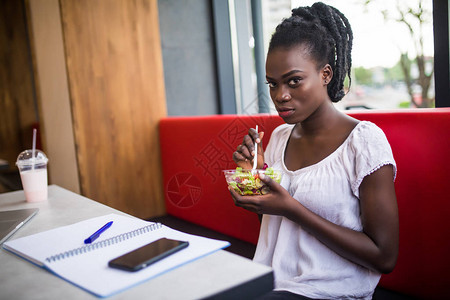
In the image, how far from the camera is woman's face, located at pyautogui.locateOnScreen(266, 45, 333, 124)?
121cm

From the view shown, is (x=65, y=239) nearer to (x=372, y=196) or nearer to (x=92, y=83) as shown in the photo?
(x=372, y=196)

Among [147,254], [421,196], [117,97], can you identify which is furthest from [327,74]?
[117,97]

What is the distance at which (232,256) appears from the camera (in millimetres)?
766

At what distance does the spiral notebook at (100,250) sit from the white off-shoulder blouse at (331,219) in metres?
0.41

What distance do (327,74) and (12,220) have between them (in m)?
1.05

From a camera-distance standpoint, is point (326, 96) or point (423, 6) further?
point (423, 6)

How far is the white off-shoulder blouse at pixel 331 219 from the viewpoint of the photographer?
1084 millimetres

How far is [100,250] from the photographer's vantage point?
2.69 feet

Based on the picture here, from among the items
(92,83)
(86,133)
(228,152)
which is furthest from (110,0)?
(228,152)

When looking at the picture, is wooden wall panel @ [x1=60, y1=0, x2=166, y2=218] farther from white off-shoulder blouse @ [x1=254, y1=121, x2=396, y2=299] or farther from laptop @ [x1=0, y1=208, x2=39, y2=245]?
white off-shoulder blouse @ [x1=254, y1=121, x2=396, y2=299]

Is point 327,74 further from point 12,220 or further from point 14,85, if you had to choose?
point 14,85

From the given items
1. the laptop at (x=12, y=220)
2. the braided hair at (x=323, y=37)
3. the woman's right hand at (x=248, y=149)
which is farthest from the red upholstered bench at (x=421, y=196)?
the laptop at (x=12, y=220)

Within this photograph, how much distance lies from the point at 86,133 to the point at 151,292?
2.32 meters

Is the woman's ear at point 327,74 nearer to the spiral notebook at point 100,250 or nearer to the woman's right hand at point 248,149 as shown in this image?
the woman's right hand at point 248,149
